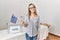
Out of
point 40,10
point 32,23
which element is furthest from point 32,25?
point 40,10

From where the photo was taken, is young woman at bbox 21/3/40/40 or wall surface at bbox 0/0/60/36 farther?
wall surface at bbox 0/0/60/36

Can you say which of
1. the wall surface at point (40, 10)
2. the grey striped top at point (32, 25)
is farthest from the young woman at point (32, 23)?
the wall surface at point (40, 10)

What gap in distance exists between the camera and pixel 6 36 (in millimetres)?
2572

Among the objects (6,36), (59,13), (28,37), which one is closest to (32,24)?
(28,37)

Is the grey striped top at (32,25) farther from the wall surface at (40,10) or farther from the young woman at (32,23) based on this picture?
the wall surface at (40,10)

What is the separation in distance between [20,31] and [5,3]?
4.38 feet

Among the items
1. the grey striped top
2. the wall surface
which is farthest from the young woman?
the wall surface

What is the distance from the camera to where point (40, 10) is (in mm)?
4609

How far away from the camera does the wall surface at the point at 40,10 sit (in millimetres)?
3784

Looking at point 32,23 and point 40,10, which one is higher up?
point 40,10

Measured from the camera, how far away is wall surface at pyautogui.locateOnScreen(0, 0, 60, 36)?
149 inches

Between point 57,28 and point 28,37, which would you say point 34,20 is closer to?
point 28,37

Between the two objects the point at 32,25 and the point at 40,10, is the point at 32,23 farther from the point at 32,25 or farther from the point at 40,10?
the point at 40,10

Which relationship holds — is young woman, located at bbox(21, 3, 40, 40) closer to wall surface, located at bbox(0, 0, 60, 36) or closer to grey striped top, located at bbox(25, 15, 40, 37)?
grey striped top, located at bbox(25, 15, 40, 37)
